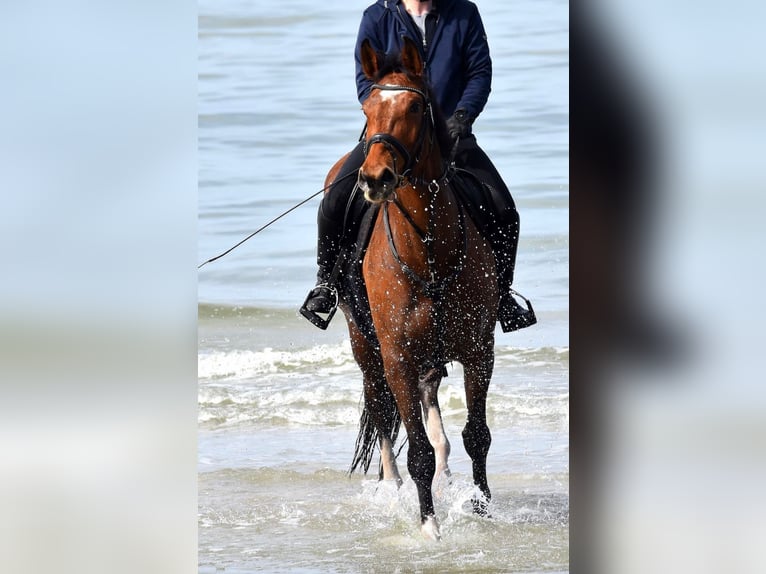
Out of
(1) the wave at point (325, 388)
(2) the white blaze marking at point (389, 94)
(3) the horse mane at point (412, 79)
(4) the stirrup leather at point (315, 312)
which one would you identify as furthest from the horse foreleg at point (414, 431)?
(2) the white blaze marking at point (389, 94)

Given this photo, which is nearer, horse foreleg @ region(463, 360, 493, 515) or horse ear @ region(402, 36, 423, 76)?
horse ear @ region(402, 36, 423, 76)

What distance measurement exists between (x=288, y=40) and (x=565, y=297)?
146 cm

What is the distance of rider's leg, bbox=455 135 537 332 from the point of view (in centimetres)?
400

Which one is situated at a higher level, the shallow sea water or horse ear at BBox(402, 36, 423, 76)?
horse ear at BBox(402, 36, 423, 76)

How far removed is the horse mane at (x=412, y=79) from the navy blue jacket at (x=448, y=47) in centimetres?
21

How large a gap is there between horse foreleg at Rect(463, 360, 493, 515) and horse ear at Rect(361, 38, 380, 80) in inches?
45.3

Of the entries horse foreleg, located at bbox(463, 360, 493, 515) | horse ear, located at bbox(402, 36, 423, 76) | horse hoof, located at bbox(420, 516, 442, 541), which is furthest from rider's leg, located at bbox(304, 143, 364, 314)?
horse hoof, located at bbox(420, 516, 442, 541)

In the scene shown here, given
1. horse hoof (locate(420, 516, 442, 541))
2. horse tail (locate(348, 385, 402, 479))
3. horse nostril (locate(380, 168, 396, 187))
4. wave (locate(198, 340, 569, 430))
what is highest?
horse nostril (locate(380, 168, 396, 187))

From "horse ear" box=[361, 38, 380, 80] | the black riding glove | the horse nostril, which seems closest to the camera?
the horse nostril

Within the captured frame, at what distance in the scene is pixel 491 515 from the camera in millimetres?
4102

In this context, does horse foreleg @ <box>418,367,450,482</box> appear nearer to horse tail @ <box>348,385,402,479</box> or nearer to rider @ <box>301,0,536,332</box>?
horse tail @ <box>348,385,402,479</box>

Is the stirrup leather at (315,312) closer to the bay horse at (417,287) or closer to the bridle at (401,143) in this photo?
the bay horse at (417,287)

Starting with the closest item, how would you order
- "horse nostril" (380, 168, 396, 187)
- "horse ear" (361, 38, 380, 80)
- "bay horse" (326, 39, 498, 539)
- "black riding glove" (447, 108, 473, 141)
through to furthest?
"horse nostril" (380, 168, 396, 187) → "bay horse" (326, 39, 498, 539) → "horse ear" (361, 38, 380, 80) → "black riding glove" (447, 108, 473, 141)
